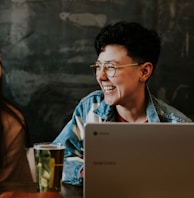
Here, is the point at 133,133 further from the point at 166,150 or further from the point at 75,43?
the point at 75,43

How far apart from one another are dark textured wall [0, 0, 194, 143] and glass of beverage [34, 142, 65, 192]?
1028 mm

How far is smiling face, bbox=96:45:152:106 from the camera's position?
6.37ft

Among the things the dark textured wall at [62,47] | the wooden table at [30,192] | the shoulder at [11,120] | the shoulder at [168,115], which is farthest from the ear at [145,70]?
the wooden table at [30,192]

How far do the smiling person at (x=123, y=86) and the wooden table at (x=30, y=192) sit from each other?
1.23 feet

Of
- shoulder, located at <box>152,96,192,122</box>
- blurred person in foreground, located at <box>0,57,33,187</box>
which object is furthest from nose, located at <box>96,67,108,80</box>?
blurred person in foreground, located at <box>0,57,33,187</box>

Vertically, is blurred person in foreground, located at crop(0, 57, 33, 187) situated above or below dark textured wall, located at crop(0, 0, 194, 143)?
below

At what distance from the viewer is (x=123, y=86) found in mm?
1965

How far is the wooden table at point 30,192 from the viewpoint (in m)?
1.29

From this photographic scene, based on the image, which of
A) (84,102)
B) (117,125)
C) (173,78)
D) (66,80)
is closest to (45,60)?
(66,80)

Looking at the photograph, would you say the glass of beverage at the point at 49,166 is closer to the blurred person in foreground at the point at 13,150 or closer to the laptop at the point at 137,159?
the laptop at the point at 137,159

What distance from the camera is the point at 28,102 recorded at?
236 cm

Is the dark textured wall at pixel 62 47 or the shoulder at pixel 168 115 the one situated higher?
the dark textured wall at pixel 62 47

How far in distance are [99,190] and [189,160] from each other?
0.87 ft

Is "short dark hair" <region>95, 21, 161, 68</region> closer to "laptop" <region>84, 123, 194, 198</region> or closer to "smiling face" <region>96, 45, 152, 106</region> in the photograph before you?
"smiling face" <region>96, 45, 152, 106</region>
